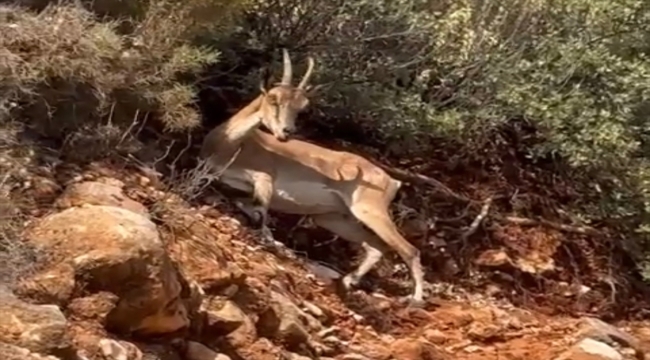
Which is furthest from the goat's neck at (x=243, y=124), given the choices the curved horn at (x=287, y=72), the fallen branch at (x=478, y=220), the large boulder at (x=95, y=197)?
the fallen branch at (x=478, y=220)

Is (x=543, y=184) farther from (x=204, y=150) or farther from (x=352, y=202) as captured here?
(x=204, y=150)

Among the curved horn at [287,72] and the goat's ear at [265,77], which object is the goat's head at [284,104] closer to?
the curved horn at [287,72]

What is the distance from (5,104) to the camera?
25.1ft

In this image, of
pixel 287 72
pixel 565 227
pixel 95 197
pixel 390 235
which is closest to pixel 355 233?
pixel 390 235

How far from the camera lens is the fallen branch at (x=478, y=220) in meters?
11.8

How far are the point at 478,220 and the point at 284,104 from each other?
9.80 ft

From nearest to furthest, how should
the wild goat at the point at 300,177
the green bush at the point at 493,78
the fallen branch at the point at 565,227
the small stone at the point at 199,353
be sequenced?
the small stone at the point at 199,353
the wild goat at the point at 300,177
the green bush at the point at 493,78
the fallen branch at the point at 565,227

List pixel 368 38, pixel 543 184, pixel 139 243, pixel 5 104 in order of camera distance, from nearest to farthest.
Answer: pixel 139 243 < pixel 5 104 < pixel 368 38 < pixel 543 184

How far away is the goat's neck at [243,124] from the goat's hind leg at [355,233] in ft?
3.62

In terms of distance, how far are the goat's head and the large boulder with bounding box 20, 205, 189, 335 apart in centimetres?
348

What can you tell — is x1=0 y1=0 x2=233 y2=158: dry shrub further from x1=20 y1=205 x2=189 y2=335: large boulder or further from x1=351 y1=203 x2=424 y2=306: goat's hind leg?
x1=351 y1=203 x2=424 y2=306: goat's hind leg

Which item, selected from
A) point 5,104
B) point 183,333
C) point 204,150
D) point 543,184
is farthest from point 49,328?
point 543,184

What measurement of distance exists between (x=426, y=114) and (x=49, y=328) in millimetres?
6838

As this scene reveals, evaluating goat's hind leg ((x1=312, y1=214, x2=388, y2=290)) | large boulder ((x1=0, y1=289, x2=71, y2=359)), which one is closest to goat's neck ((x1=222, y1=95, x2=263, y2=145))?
goat's hind leg ((x1=312, y1=214, x2=388, y2=290))
